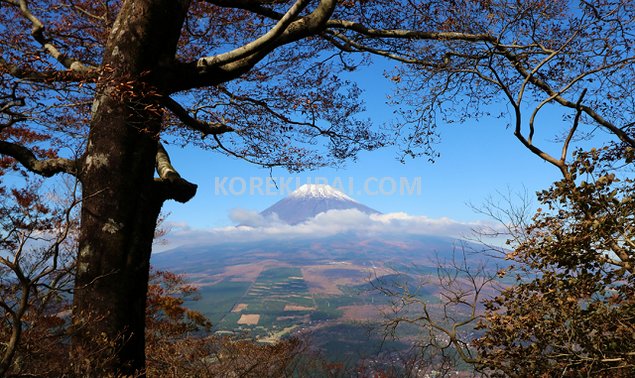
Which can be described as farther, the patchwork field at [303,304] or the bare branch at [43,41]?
the patchwork field at [303,304]

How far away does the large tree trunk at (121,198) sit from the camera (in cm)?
301

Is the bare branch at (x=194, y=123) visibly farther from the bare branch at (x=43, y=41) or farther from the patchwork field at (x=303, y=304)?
the patchwork field at (x=303, y=304)

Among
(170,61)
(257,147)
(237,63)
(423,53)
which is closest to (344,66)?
(423,53)

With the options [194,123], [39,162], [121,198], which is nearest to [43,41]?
[39,162]

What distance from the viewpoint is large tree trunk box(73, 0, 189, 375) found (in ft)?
9.88

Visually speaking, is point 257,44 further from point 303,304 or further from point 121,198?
point 303,304

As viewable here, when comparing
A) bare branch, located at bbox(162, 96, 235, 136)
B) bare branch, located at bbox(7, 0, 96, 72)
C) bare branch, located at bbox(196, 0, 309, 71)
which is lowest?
bare branch, located at bbox(162, 96, 235, 136)

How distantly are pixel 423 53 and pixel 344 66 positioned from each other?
1.36 metres

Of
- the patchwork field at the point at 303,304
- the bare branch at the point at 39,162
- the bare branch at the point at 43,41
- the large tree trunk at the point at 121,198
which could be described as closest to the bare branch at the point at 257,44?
the large tree trunk at the point at 121,198

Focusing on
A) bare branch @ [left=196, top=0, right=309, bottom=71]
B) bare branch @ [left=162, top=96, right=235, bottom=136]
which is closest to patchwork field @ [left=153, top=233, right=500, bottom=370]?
bare branch @ [left=162, top=96, right=235, bottom=136]

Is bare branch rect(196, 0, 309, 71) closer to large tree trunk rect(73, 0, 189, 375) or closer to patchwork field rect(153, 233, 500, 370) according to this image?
large tree trunk rect(73, 0, 189, 375)

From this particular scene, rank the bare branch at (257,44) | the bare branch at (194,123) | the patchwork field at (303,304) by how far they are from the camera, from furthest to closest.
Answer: the patchwork field at (303,304)
the bare branch at (194,123)
the bare branch at (257,44)

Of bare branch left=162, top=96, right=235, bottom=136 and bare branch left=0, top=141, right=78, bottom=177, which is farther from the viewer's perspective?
bare branch left=162, top=96, right=235, bottom=136

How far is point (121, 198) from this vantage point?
125 inches
